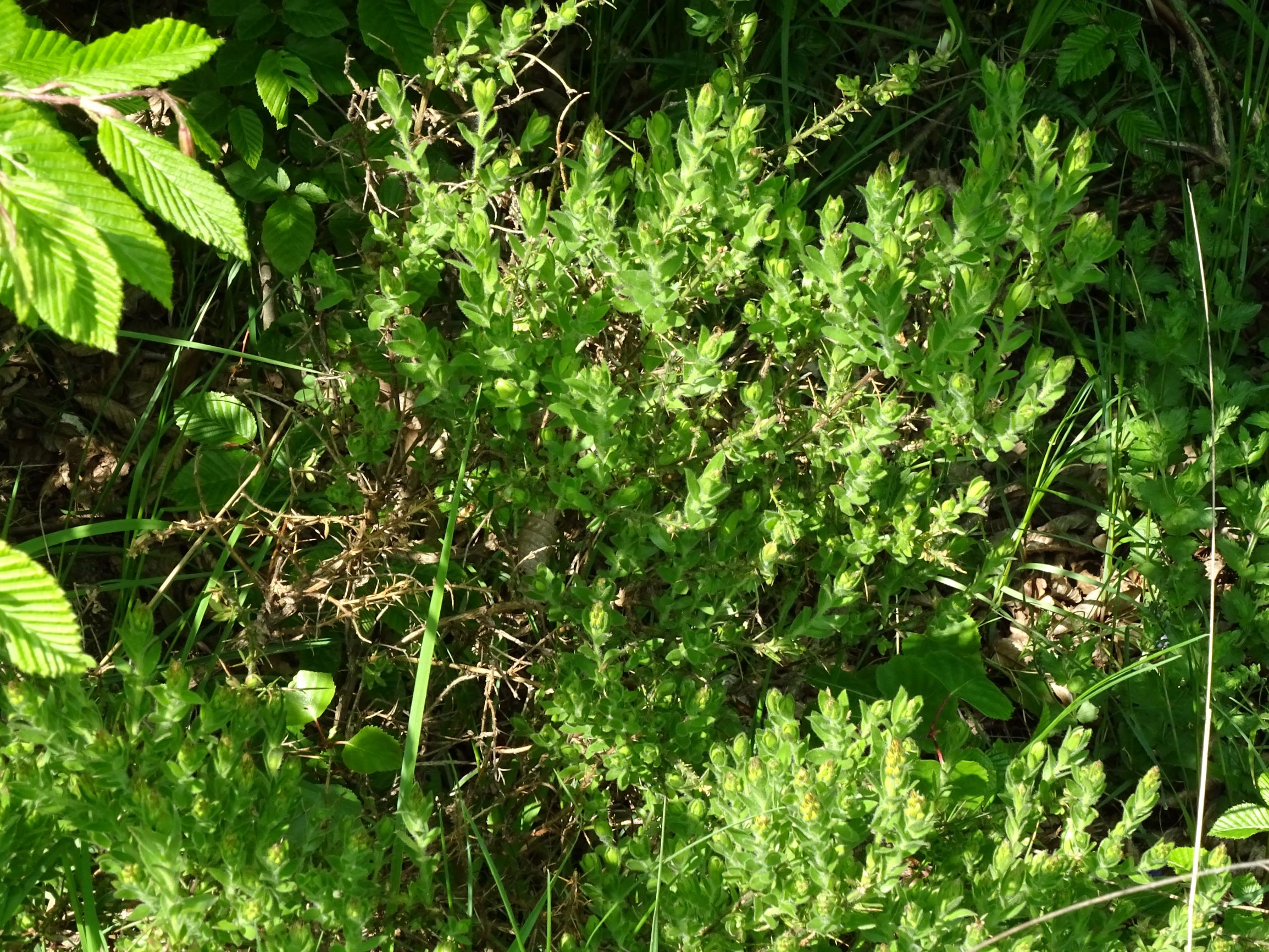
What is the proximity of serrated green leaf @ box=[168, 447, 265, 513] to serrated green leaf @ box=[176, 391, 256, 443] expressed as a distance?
0.11 ft

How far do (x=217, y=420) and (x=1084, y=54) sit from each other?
2.40 metres

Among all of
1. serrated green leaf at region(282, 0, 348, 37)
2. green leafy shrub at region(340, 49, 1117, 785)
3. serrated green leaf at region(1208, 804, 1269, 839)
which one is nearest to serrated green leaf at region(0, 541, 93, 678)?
green leafy shrub at region(340, 49, 1117, 785)

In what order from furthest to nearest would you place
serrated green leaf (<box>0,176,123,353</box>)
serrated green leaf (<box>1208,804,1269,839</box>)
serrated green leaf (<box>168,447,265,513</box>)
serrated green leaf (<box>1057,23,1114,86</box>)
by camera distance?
serrated green leaf (<box>1057,23,1114,86</box>) < serrated green leaf (<box>168,447,265,513</box>) < serrated green leaf (<box>1208,804,1269,839</box>) < serrated green leaf (<box>0,176,123,353</box>)

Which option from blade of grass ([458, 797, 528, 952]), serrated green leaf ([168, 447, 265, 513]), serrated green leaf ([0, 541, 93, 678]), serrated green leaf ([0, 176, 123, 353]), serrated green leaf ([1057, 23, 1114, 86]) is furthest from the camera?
serrated green leaf ([1057, 23, 1114, 86])

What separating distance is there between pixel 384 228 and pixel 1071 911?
1640mm

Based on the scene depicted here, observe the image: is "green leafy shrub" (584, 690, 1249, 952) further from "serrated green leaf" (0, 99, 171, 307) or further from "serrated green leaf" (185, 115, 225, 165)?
"serrated green leaf" (185, 115, 225, 165)

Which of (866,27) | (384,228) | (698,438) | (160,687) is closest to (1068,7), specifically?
(866,27)

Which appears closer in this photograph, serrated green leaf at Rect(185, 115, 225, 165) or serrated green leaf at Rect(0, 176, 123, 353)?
serrated green leaf at Rect(0, 176, 123, 353)

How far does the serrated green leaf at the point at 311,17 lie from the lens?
2520 millimetres

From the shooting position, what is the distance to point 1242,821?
235 centimetres

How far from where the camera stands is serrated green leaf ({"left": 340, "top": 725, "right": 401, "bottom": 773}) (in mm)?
2330

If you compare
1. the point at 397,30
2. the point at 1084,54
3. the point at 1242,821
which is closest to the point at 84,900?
the point at 397,30

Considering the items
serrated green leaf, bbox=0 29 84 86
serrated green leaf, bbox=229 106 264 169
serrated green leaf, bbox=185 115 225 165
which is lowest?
serrated green leaf, bbox=229 106 264 169

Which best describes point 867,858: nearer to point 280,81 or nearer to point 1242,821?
point 1242,821
